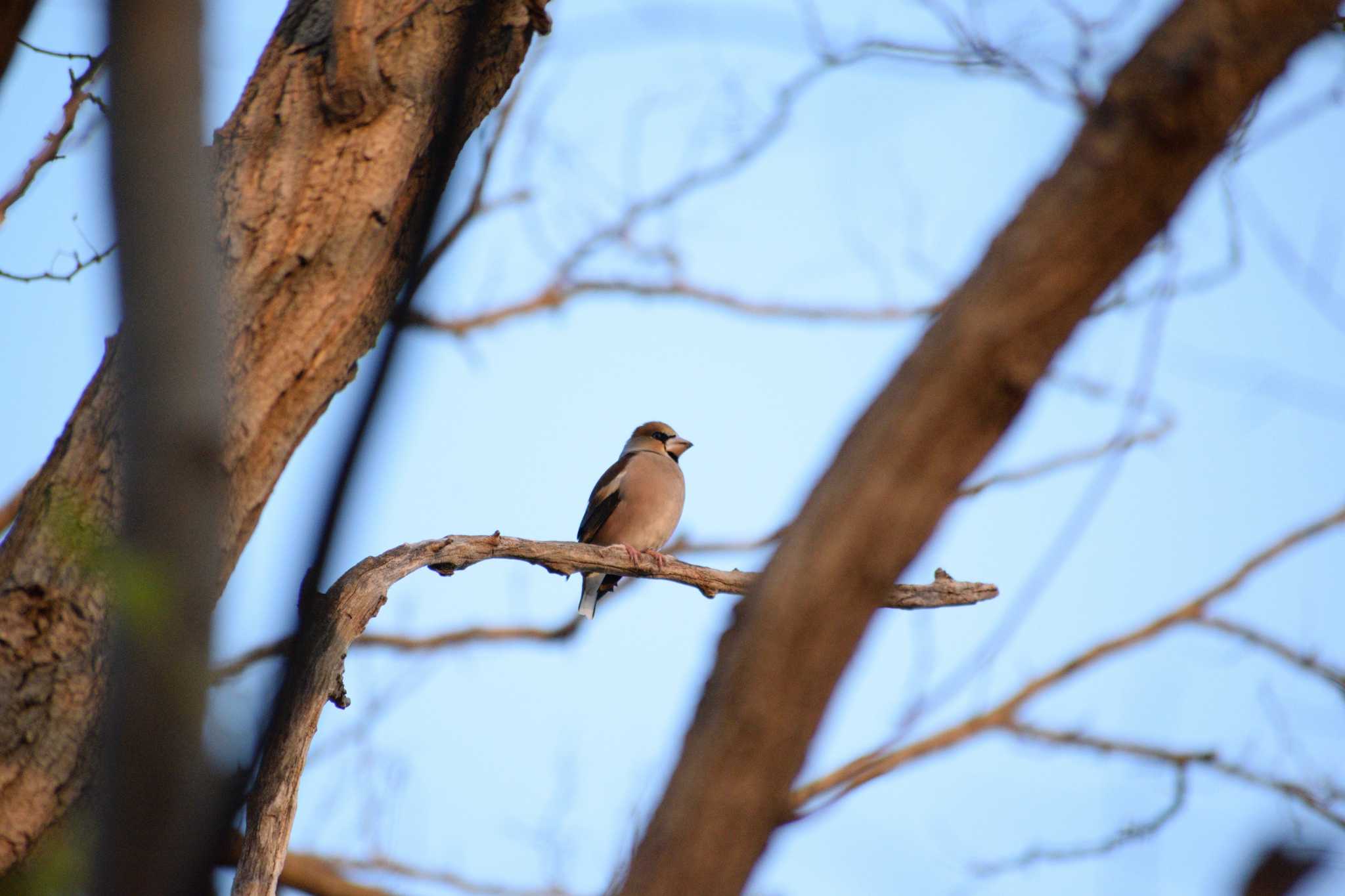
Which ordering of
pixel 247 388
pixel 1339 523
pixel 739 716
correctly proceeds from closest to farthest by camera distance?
pixel 739 716
pixel 247 388
pixel 1339 523

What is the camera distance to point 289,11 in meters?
4.31

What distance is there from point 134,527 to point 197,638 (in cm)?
11

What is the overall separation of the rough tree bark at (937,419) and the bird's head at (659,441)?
789 cm

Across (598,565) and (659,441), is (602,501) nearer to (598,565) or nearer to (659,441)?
(659,441)

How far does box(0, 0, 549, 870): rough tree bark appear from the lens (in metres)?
3.25

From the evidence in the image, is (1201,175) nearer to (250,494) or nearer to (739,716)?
(739,716)

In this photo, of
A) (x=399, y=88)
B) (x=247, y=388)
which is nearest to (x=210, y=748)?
(x=247, y=388)

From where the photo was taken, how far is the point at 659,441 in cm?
980

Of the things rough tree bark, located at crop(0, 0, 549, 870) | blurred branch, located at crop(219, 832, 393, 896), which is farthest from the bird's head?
rough tree bark, located at crop(0, 0, 549, 870)

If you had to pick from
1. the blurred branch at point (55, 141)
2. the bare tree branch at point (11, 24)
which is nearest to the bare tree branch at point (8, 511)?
the blurred branch at point (55, 141)

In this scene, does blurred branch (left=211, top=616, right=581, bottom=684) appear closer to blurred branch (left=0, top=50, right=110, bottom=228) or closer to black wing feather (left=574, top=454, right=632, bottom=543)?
black wing feather (left=574, top=454, right=632, bottom=543)

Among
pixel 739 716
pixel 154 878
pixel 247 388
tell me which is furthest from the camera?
pixel 247 388

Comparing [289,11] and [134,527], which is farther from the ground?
[289,11]

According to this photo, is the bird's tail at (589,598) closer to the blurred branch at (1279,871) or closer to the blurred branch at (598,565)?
the blurred branch at (598,565)
